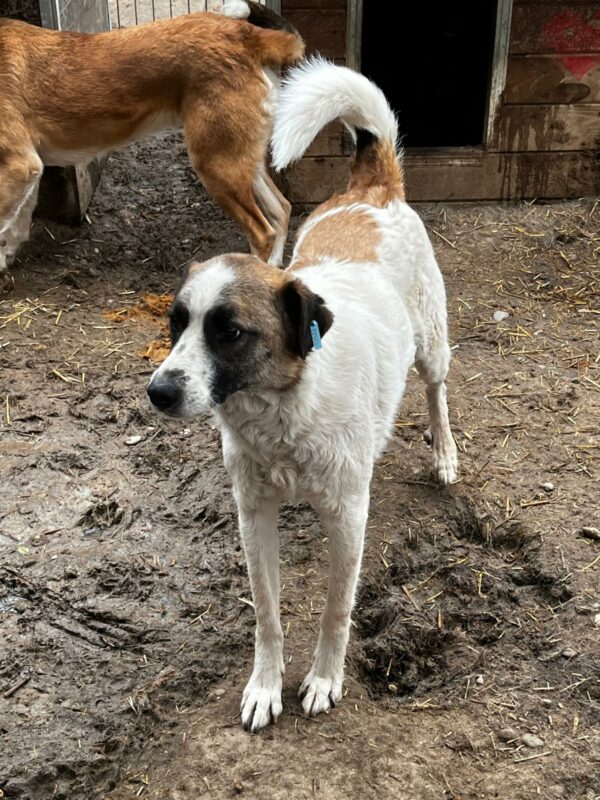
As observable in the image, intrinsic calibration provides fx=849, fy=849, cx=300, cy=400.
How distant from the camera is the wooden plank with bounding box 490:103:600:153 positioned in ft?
19.3

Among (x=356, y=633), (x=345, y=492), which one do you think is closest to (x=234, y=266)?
(x=345, y=492)

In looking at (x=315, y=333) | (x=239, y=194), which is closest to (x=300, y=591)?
(x=315, y=333)

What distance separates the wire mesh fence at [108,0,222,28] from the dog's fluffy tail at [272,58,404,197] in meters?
5.46

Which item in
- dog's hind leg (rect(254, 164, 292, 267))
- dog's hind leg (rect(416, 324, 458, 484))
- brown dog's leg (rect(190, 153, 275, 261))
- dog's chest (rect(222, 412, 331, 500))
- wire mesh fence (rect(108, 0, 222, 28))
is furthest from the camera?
wire mesh fence (rect(108, 0, 222, 28))

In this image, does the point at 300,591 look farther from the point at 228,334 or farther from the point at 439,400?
the point at 228,334

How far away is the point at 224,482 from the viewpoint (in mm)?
3730

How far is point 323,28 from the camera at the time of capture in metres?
5.66

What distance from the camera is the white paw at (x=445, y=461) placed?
12.1 feet

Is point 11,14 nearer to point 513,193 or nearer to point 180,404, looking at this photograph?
point 513,193

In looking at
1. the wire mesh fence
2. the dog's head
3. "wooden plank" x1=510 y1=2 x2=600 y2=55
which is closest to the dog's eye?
the dog's head

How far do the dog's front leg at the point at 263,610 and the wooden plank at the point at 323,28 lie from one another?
413cm

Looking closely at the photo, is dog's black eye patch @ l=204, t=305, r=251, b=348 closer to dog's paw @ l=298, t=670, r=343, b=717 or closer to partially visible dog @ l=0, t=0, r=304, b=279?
dog's paw @ l=298, t=670, r=343, b=717

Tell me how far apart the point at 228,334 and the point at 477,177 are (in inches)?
173

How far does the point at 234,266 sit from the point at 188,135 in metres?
3.16
